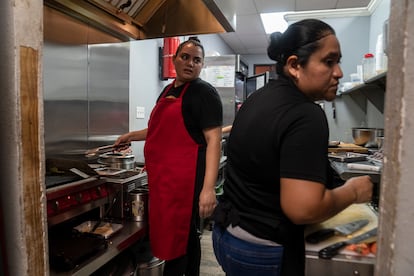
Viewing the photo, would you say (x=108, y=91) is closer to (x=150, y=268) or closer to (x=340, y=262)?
(x=150, y=268)

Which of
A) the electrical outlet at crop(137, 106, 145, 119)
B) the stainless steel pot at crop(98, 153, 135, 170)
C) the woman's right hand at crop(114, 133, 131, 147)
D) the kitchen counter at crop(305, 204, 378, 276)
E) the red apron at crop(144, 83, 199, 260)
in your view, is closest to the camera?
the kitchen counter at crop(305, 204, 378, 276)

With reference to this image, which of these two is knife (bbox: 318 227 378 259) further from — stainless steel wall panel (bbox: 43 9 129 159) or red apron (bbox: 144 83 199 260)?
stainless steel wall panel (bbox: 43 9 129 159)

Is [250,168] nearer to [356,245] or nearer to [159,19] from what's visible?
[356,245]

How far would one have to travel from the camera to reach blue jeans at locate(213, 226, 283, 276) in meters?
0.88

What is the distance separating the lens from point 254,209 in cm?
91

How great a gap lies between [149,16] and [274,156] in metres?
1.74

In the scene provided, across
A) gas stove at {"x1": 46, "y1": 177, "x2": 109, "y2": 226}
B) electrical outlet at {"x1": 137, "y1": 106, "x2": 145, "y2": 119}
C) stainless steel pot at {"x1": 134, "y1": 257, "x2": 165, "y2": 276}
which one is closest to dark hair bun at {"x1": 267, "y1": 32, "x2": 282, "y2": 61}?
gas stove at {"x1": 46, "y1": 177, "x2": 109, "y2": 226}

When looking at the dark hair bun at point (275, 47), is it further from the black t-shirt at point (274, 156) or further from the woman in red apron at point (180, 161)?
the woman in red apron at point (180, 161)

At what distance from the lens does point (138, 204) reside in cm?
164

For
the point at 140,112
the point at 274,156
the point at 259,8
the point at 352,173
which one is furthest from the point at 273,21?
the point at 274,156

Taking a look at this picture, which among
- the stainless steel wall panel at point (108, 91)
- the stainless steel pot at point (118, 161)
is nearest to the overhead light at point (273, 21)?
the stainless steel wall panel at point (108, 91)

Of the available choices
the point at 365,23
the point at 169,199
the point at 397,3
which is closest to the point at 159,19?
the point at 169,199

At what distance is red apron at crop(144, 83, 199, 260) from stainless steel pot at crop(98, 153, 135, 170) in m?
0.38

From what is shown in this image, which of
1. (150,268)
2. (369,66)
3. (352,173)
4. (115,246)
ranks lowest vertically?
(150,268)
